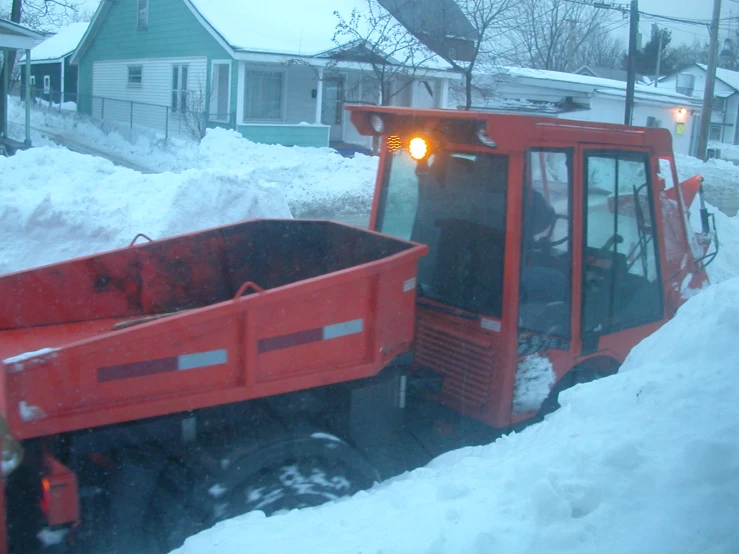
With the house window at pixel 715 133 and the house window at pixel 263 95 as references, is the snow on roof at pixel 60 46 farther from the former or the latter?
the house window at pixel 715 133

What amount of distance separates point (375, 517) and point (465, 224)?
85.4 inches

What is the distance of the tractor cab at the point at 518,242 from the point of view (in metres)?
4.59

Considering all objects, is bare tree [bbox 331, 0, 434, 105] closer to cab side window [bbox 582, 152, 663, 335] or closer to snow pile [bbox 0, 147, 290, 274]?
snow pile [bbox 0, 147, 290, 274]

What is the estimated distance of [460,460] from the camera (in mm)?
4227

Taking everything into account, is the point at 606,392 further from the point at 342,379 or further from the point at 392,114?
the point at 392,114

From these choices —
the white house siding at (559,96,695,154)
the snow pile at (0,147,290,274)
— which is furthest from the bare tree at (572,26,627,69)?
the snow pile at (0,147,290,274)

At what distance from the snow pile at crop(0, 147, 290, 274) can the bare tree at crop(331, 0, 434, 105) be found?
34.1 feet

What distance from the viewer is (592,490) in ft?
9.77

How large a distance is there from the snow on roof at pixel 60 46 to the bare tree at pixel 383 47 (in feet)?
67.6

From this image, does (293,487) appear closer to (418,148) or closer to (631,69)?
(418,148)

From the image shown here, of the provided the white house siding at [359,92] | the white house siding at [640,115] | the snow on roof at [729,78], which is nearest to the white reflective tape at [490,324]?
the white house siding at [359,92]

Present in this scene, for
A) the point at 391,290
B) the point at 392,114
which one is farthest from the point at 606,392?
the point at 392,114

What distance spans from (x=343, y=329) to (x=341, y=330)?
0.04 ft

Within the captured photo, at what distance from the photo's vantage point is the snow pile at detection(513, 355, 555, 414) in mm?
4668
